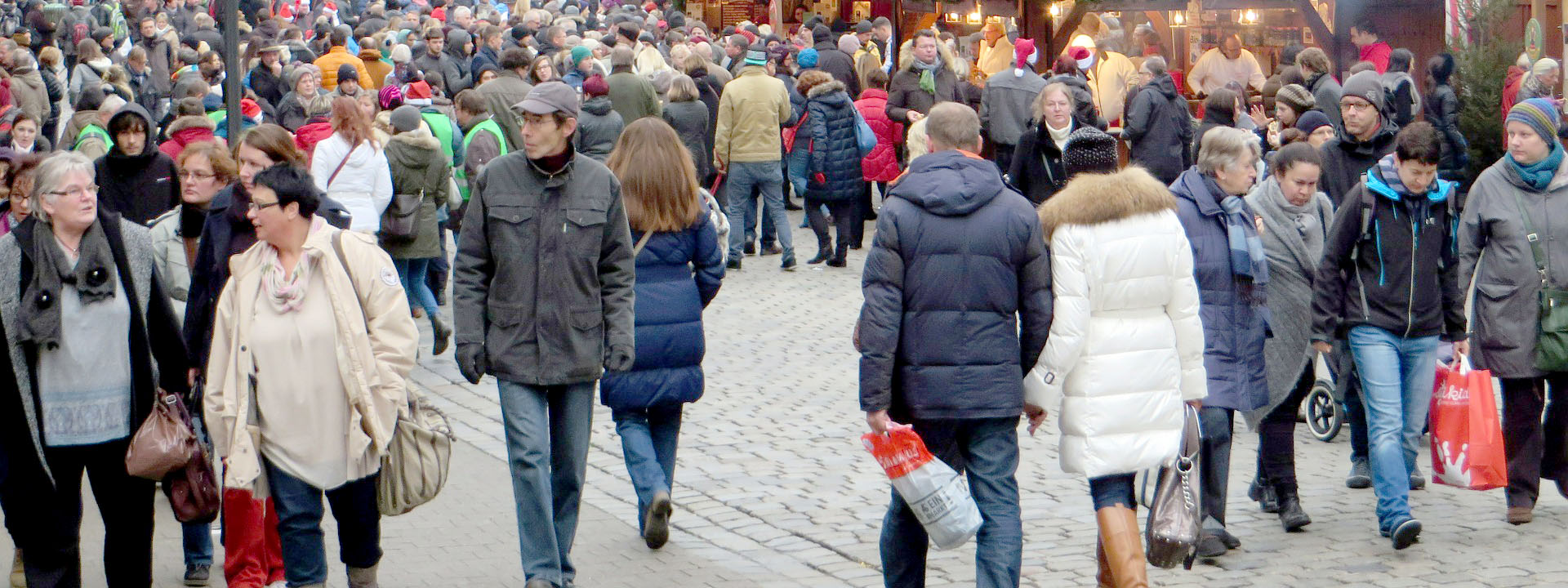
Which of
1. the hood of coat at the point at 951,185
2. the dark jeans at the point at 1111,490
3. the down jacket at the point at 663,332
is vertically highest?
the hood of coat at the point at 951,185

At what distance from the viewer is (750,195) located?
15.6 m

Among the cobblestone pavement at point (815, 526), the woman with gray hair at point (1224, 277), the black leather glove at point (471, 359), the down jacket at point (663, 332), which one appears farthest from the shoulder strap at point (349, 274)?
the woman with gray hair at point (1224, 277)

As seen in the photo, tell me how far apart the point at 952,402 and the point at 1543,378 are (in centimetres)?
341

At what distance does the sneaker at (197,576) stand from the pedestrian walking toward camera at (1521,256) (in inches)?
196

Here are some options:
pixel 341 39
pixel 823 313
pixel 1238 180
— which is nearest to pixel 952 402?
pixel 1238 180

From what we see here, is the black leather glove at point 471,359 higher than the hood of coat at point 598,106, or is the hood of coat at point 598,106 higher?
the hood of coat at point 598,106

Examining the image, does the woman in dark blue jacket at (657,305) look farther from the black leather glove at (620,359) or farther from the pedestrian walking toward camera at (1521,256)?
the pedestrian walking toward camera at (1521,256)

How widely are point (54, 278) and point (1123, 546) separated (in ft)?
11.2

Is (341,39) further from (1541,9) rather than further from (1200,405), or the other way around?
(1200,405)

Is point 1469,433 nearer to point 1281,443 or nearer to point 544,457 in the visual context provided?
point 1281,443

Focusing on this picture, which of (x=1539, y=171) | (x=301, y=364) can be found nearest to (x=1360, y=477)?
(x=1539, y=171)

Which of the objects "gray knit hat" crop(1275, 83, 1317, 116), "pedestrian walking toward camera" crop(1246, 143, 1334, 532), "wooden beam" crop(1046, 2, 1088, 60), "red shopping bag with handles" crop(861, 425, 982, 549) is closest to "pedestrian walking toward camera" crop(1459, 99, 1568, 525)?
"pedestrian walking toward camera" crop(1246, 143, 1334, 532)

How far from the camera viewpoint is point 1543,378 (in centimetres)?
767

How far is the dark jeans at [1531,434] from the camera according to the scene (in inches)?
296
